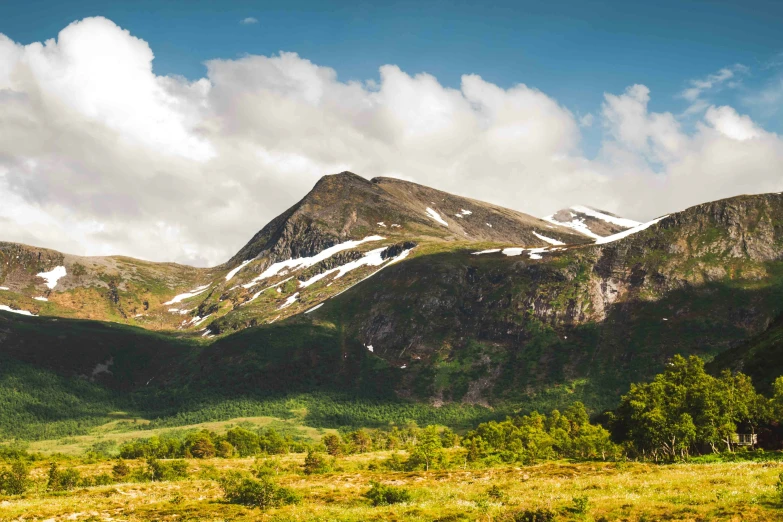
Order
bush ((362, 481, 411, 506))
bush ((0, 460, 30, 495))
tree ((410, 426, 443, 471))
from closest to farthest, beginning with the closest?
bush ((362, 481, 411, 506))
bush ((0, 460, 30, 495))
tree ((410, 426, 443, 471))

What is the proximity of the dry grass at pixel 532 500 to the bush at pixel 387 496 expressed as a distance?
0.83m

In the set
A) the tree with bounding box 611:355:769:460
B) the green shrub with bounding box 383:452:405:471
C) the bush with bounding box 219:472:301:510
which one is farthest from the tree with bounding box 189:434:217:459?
the bush with bounding box 219:472:301:510

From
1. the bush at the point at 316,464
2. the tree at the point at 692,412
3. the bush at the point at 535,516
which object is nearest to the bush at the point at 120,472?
A: the bush at the point at 316,464

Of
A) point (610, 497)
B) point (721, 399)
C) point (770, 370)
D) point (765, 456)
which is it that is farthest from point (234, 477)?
point (770, 370)

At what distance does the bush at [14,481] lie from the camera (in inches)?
3812

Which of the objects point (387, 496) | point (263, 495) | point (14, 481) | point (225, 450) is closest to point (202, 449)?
point (225, 450)

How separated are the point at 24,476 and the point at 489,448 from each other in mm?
98309

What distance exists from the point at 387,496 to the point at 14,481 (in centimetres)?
8686

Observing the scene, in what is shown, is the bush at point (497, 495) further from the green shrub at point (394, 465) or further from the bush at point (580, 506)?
the green shrub at point (394, 465)

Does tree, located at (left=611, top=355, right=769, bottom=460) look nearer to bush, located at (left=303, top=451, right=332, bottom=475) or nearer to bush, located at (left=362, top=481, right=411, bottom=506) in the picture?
bush, located at (left=362, top=481, right=411, bottom=506)

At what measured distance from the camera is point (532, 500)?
125 feet

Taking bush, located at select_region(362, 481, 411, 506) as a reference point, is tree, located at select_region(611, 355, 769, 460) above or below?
above

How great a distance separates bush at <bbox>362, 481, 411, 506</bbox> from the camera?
151 ft

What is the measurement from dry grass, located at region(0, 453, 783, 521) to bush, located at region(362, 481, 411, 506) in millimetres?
833
